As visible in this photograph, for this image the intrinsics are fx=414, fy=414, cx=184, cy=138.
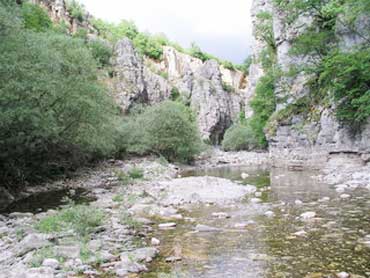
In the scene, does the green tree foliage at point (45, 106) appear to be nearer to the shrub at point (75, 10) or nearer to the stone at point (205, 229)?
the stone at point (205, 229)

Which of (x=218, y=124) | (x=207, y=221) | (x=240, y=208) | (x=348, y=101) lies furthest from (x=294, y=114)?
(x=218, y=124)

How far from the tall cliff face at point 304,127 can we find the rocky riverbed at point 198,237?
9443mm

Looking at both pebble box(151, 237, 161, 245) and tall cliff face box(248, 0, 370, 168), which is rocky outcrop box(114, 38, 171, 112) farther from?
pebble box(151, 237, 161, 245)

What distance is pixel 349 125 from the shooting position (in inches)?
1051

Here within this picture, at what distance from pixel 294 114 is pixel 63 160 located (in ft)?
71.0

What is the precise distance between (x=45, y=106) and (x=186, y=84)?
267 feet

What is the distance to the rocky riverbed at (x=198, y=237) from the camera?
7.61 metres

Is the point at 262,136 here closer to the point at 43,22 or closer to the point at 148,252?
the point at 43,22

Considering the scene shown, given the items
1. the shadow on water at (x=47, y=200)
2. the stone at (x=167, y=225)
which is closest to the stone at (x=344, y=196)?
the stone at (x=167, y=225)

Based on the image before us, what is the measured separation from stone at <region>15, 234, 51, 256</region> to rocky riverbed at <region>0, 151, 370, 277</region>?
22mm

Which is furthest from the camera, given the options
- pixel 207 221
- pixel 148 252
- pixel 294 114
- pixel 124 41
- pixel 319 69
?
pixel 124 41

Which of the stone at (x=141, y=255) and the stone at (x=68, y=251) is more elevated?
the stone at (x=68, y=251)

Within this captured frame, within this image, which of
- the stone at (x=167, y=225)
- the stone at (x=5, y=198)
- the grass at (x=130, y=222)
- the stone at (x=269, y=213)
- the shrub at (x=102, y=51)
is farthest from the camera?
the shrub at (x=102, y=51)

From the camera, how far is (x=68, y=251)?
851cm
